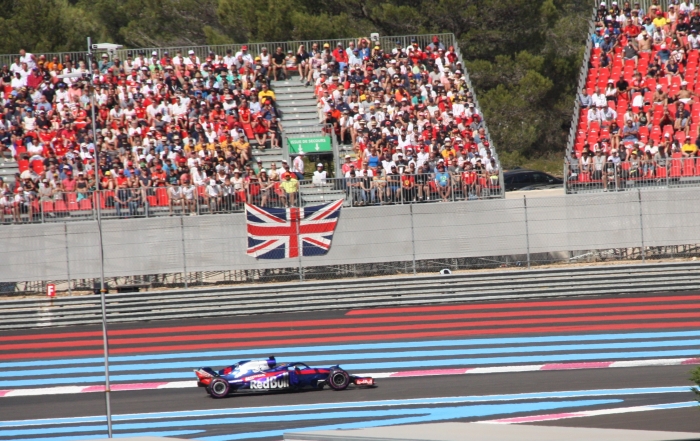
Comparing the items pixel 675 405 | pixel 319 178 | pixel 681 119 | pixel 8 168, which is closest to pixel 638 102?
pixel 681 119

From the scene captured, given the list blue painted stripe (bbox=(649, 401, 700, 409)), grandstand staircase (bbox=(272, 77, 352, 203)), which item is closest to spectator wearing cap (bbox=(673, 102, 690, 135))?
grandstand staircase (bbox=(272, 77, 352, 203))

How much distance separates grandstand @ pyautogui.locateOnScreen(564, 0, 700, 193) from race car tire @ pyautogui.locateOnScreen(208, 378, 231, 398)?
32.9 feet

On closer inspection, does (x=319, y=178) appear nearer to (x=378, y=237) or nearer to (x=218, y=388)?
(x=378, y=237)

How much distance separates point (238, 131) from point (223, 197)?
4.02m

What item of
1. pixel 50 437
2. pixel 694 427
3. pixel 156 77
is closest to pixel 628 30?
pixel 156 77

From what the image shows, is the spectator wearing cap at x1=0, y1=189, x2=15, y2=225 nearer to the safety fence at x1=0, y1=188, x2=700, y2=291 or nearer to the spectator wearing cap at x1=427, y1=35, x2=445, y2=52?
the safety fence at x1=0, y1=188, x2=700, y2=291

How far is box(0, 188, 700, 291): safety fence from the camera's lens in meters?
21.0

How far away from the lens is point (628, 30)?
2817 centimetres

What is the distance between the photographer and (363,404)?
14461 millimetres

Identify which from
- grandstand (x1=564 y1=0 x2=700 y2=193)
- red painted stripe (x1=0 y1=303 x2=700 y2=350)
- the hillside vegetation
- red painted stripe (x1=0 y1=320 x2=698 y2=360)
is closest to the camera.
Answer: red painted stripe (x1=0 y1=320 x2=698 y2=360)

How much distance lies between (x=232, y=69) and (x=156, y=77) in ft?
6.63

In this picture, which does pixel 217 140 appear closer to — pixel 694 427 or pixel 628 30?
pixel 628 30

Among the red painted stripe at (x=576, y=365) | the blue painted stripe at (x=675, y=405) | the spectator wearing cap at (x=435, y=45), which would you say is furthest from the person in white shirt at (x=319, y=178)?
the blue painted stripe at (x=675, y=405)

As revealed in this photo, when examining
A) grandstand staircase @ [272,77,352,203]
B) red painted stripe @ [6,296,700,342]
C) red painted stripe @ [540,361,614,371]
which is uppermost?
grandstand staircase @ [272,77,352,203]
